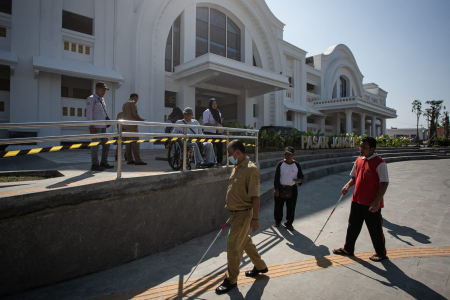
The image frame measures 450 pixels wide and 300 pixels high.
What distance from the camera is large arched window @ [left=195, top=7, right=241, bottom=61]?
1777cm

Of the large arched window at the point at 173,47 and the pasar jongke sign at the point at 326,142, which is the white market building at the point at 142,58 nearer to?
the large arched window at the point at 173,47

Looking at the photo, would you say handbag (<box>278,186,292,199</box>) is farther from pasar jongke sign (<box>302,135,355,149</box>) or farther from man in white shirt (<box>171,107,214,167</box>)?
pasar jongke sign (<box>302,135,355,149</box>)

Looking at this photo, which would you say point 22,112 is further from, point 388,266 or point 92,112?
point 388,266

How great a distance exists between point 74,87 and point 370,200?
19057 mm

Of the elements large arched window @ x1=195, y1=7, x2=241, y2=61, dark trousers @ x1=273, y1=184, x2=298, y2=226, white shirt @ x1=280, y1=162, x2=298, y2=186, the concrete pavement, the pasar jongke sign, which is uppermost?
large arched window @ x1=195, y1=7, x2=241, y2=61

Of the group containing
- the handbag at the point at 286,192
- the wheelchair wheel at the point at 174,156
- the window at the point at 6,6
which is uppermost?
the window at the point at 6,6

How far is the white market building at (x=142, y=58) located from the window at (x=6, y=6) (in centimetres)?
5

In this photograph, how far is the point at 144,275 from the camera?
131 inches

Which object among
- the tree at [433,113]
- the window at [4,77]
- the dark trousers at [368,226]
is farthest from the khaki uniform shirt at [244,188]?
the tree at [433,113]

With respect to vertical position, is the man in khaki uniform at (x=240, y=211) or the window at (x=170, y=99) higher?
the window at (x=170, y=99)

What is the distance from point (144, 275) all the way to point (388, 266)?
3.32m

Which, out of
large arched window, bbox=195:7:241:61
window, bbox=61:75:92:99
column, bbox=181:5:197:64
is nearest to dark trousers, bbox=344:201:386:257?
column, bbox=181:5:197:64

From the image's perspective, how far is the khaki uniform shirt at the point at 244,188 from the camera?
304cm

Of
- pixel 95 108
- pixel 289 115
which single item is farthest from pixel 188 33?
pixel 289 115
